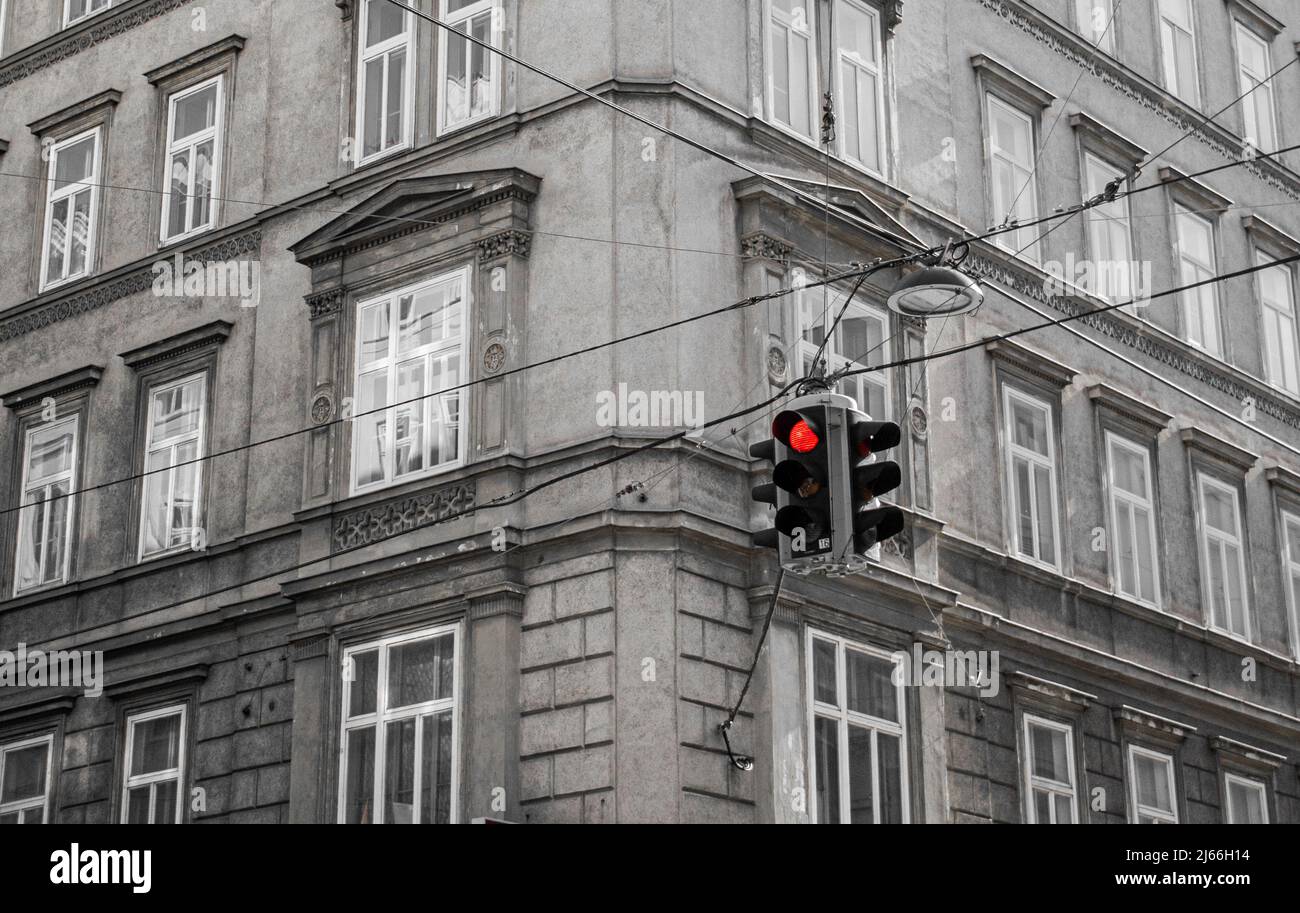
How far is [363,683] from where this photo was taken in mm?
22375

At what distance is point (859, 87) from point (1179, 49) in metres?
8.72

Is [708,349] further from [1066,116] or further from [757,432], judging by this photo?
[1066,116]

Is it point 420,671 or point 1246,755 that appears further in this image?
point 1246,755

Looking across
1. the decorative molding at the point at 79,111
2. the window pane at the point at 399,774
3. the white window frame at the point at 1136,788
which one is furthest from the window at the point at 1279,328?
the decorative molding at the point at 79,111

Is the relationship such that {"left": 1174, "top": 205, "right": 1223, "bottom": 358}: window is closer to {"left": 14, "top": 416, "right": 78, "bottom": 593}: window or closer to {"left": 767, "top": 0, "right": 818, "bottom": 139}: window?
{"left": 767, "top": 0, "right": 818, "bottom": 139}: window

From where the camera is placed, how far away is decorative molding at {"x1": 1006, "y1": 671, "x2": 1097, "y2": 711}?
2444 cm

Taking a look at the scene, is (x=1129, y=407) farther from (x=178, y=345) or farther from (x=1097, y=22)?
(x=178, y=345)

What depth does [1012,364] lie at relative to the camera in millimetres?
25953

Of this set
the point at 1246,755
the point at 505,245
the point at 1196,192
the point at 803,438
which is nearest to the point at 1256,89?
the point at 1196,192

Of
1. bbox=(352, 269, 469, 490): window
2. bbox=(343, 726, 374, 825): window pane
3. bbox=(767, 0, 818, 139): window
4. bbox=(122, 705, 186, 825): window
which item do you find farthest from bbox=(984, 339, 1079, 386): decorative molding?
bbox=(122, 705, 186, 825): window

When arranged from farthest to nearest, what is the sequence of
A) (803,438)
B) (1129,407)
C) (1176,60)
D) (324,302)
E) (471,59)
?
1. (1176,60)
2. (1129,407)
3. (324,302)
4. (471,59)
5. (803,438)

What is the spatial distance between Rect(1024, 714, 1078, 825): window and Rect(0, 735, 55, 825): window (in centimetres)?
1165

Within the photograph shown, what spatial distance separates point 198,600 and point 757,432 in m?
7.19

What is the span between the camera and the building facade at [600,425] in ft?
69.6
